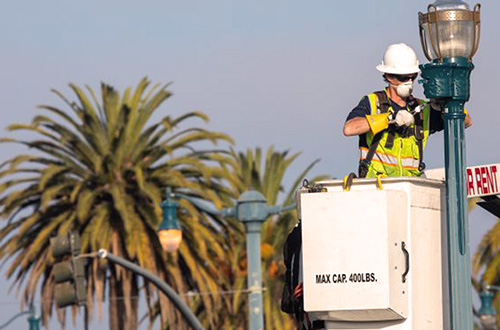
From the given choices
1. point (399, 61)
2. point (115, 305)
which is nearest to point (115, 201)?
point (115, 305)

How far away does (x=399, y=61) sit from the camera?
36.9 ft

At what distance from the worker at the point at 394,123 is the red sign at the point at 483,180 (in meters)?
0.37

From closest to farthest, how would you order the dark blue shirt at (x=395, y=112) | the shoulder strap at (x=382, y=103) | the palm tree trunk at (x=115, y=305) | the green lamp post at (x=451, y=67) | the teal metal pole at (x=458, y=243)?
the teal metal pole at (x=458, y=243) < the green lamp post at (x=451, y=67) < the dark blue shirt at (x=395, y=112) < the shoulder strap at (x=382, y=103) < the palm tree trunk at (x=115, y=305)

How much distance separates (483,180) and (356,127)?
3.13ft

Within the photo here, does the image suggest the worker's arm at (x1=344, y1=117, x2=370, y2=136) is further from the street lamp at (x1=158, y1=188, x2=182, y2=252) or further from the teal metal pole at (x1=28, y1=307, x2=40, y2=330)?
the teal metal pole at (x1=28, y1=307, x2=40, y2=330)

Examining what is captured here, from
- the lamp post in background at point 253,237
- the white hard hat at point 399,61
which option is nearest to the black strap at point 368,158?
the white hard hat at point 399,61

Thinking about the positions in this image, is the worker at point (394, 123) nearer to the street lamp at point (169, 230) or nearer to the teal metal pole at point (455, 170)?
the teal metal pole at point (455, 170)

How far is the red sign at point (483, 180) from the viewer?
1084cm

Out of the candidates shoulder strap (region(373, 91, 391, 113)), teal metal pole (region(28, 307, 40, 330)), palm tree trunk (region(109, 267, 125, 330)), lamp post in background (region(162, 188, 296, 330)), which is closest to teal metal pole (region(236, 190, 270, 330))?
lamp post in background (region(162, 188, 296, 330))

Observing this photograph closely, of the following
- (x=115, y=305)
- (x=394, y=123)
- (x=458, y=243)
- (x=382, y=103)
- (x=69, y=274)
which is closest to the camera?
(x=458, y=243)

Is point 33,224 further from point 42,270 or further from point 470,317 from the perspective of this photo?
point 470,317

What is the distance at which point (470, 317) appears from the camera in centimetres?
1012

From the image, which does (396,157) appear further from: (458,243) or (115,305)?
(115,305)

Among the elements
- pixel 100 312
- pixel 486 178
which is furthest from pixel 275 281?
pixel 486 178
